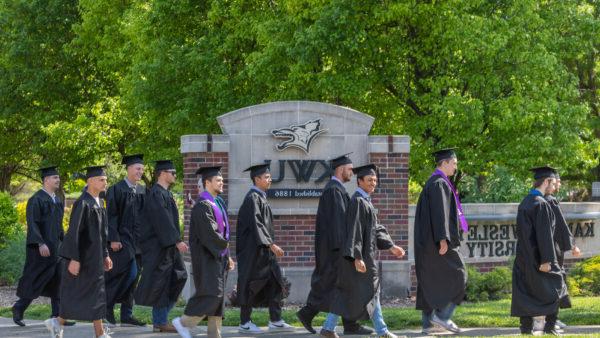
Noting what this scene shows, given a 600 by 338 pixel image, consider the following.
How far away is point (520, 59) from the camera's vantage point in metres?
20.7

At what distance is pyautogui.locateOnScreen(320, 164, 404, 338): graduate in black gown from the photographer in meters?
10.8

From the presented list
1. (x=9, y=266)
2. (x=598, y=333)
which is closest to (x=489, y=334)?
(x=598, y=333)

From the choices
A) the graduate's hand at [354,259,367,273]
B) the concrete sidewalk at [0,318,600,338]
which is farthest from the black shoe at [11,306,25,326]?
the graduate's hand at [354,259,367,273]

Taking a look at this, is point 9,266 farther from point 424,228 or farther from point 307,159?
point 424,228

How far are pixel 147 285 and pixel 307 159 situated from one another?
377 cm

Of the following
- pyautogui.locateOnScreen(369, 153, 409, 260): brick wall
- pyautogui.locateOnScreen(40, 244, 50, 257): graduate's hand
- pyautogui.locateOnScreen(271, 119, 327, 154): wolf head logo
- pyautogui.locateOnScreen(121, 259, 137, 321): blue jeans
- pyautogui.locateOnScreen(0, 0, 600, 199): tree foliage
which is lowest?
pyautogui.locateOnScreen(121, 259, 137, 321): blue jeans

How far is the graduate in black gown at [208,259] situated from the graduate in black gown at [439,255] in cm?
219

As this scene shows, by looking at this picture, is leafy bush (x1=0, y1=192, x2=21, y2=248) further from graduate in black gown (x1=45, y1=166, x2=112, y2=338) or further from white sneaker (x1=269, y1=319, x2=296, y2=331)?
graduate in black gown (x1=45, y1=166, x2=112, y2=338)

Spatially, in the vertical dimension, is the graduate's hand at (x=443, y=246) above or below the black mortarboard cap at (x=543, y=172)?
below

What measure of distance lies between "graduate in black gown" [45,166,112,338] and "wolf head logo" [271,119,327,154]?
4295 millimetres

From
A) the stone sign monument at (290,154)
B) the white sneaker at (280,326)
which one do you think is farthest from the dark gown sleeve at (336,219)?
the stone sign monument at (290,154)

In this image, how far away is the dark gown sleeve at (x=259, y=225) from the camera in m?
11.7

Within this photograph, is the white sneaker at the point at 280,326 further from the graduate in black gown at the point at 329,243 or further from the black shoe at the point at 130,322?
the black shoe at the point at 130,322

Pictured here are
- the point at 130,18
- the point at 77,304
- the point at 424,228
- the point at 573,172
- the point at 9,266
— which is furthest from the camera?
the point at 573,172
